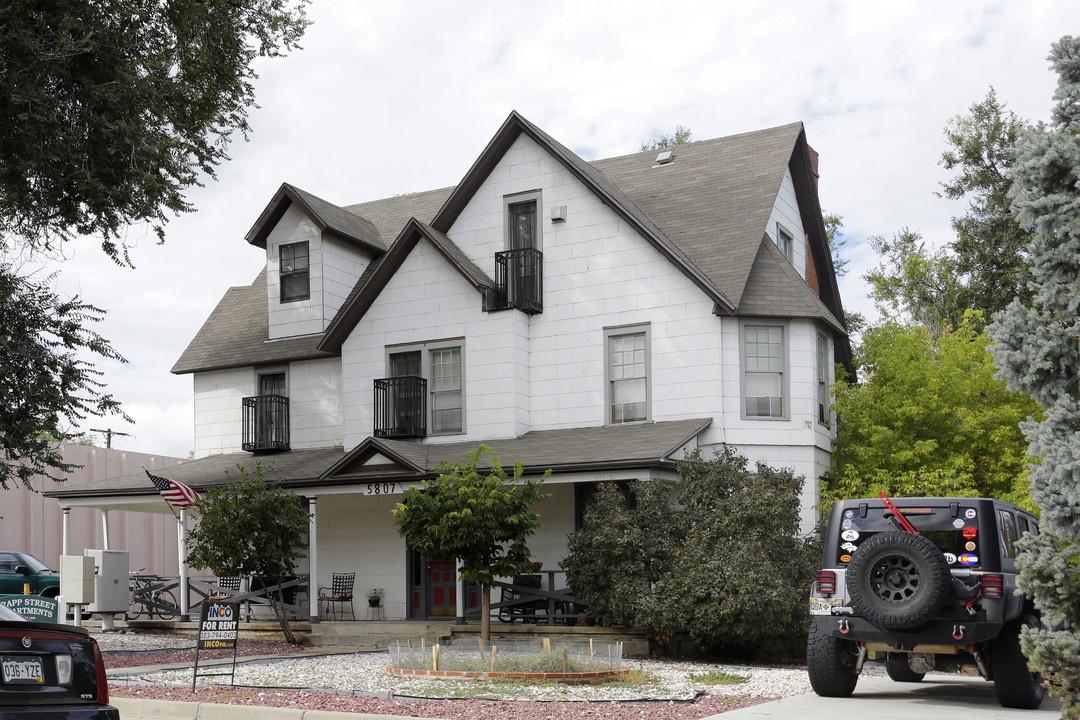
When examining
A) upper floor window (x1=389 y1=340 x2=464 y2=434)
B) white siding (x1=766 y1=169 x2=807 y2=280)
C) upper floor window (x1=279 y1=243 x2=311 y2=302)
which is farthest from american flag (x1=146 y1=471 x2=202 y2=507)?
white siding (x1=766 y1=169 x2=807 y2=280)

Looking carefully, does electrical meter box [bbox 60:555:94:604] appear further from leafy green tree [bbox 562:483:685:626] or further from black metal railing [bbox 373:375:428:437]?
leafy green tree [bbox 562:483:685:626]

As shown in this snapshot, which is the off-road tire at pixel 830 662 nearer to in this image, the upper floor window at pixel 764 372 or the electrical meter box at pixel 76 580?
the upper floor window at pixel 764 372

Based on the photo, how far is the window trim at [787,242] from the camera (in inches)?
977

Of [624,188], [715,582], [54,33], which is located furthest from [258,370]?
[715,582]

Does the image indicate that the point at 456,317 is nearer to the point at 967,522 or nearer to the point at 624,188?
the point at 624,188

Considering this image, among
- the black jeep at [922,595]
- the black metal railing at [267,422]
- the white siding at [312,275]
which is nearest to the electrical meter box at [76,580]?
the black metal railing at [267,422]

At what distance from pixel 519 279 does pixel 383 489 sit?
5193 millimetres

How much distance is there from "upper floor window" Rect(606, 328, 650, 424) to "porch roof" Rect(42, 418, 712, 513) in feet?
1.43

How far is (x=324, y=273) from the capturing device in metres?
26.2

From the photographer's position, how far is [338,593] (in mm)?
24484

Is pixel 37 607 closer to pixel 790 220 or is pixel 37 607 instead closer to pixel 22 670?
pixel 22 670

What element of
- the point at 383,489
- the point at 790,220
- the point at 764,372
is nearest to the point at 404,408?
the point at 383,489

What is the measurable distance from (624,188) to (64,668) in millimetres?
20251

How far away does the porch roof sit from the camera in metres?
20.2
